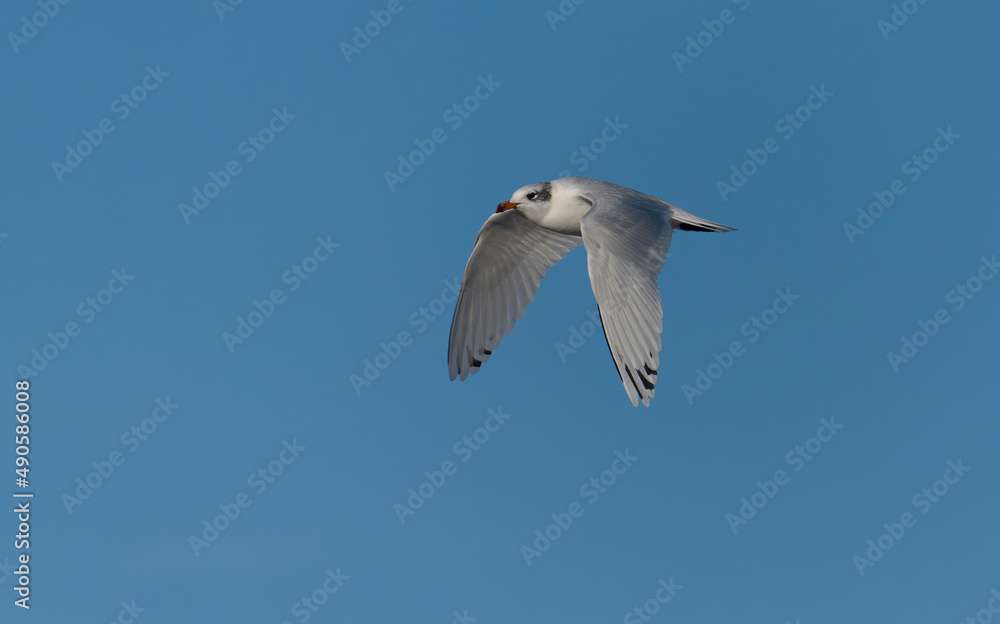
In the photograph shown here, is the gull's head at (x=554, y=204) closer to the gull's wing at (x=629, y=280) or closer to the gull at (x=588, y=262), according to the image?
the gull at (x=588, y=262)

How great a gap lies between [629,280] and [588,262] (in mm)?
420

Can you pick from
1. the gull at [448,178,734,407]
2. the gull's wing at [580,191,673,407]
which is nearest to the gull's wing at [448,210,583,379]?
the gull at [448,178,734,407]

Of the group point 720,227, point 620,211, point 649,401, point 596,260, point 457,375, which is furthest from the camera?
point 457,375

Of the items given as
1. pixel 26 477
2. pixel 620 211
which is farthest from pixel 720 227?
pixel 26 477

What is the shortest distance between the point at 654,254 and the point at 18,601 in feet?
27.4

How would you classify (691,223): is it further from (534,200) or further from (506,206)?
(506,206)

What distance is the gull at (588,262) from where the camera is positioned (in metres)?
8.40

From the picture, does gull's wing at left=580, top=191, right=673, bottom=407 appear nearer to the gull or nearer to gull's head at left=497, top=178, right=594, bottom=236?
the gull

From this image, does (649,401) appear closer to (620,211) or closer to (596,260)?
(596,260)

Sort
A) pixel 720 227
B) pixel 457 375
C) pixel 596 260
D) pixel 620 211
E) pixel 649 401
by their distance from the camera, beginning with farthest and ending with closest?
pixel 457 375
pixel 720 227
pixel 620 211
pixel 596 260
pixel 649 401

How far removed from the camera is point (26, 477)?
12148mm

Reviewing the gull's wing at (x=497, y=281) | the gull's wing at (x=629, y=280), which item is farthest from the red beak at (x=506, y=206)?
the gull's wing at (x=629, y=280)

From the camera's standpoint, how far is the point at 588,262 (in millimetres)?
8969

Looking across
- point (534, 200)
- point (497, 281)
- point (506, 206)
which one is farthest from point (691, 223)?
point (497, 281)
